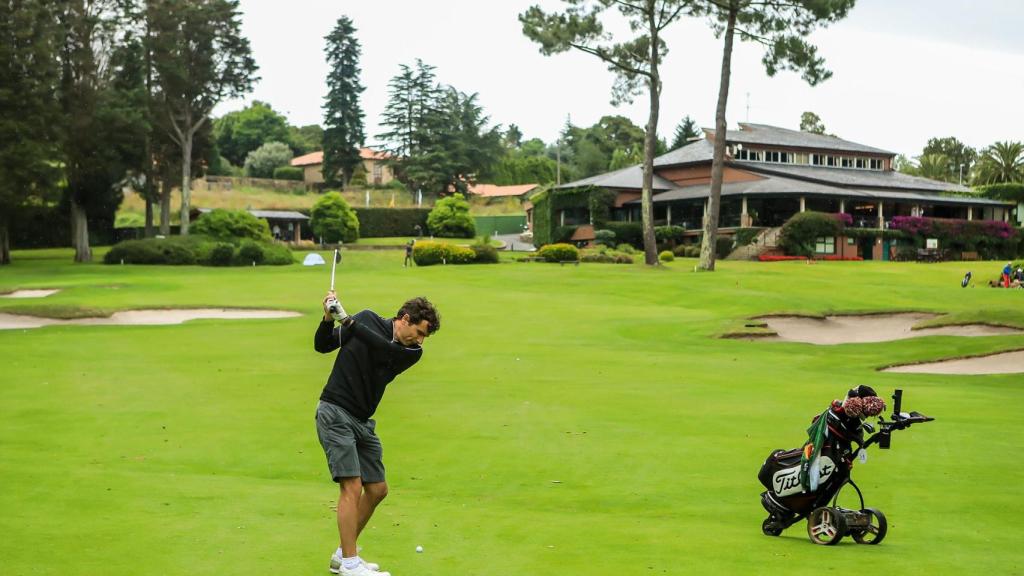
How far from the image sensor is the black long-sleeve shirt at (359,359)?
9211mm

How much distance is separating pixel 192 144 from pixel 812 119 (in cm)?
11503

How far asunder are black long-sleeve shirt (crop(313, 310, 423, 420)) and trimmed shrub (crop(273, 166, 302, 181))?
138 meters

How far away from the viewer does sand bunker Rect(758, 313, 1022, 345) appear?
112 feet

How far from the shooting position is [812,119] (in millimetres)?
173750

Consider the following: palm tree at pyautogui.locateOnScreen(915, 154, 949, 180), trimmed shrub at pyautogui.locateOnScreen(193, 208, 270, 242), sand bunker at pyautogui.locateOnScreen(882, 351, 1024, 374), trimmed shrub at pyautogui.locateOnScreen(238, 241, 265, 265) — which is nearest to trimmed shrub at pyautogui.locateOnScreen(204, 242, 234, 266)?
trimmed shrub at pyautogui.locateOnScreen(238, 241, 265, 265)

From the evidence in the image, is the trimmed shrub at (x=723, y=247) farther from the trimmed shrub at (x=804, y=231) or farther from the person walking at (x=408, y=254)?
the person walking at (x=408, y=254)

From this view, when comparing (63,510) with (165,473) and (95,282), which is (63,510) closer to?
(165,473)

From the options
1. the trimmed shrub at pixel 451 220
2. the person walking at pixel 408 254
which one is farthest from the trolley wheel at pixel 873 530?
the trimmed shrub at pixel 451 220

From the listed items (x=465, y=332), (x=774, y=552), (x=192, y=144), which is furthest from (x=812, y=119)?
(x=774, y=552)

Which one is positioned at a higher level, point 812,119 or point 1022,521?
point 812,119

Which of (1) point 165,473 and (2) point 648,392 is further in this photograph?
(2) point 648,392

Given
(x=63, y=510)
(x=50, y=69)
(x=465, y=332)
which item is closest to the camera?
(x=63, y=510)

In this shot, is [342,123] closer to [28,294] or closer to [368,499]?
[28,294]

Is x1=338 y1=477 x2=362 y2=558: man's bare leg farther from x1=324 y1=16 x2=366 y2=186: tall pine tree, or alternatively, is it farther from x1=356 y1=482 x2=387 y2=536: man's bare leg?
x1=324 y1=16 x2=366 y2=186: tall pine tree
